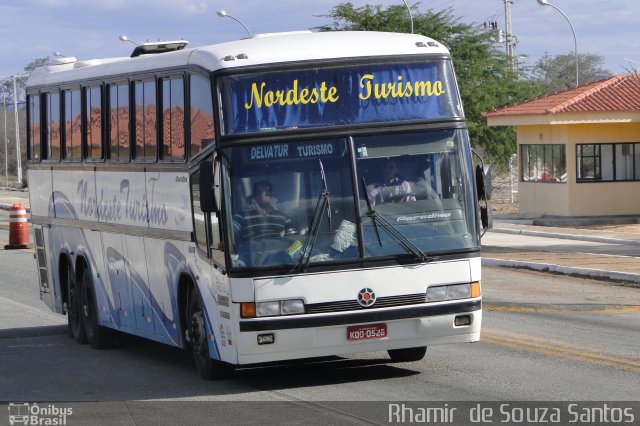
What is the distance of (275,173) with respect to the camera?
11062 mm

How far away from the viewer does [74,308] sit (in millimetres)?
16500

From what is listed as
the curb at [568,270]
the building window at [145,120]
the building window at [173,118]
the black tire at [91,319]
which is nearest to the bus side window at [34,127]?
the black tire at [91,319]

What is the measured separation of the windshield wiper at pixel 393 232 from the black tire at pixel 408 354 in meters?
1.75

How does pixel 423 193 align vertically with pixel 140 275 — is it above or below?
above

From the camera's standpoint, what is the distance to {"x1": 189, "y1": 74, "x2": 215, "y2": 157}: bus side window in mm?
11391

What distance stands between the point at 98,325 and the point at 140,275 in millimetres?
1875

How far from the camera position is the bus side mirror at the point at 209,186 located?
10938mm

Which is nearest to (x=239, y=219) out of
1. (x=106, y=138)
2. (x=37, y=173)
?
(x=106, y=138)

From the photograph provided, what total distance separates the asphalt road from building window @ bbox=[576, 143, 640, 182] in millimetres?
24414

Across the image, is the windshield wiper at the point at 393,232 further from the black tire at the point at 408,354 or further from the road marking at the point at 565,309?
the road marking at the point at 565,309

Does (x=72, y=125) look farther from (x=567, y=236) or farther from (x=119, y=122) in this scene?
(x=567, y=236)

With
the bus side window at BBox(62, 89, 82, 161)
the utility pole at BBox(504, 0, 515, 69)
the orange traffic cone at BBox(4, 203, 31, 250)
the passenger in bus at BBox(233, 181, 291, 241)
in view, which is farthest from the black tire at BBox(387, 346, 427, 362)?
the utility pole at BBox(504, 0, 515, 69)

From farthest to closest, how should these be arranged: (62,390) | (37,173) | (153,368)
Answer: (37,173) < (153,368) < (62,390)

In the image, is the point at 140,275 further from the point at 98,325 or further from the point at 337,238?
the point at 337,238
